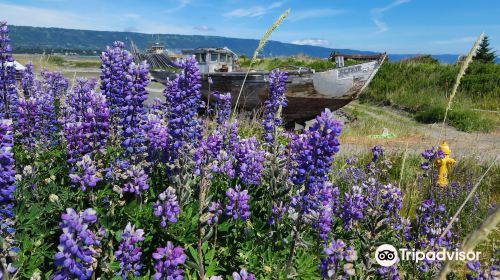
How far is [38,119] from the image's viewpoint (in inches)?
156

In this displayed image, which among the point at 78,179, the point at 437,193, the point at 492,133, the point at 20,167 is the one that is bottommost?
the point at 492,133

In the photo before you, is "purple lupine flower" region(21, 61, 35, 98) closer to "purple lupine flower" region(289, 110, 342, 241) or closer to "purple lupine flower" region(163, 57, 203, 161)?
"purple lupine flower" region(163, 57, 203, 161)

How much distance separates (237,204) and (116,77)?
4.78 feet

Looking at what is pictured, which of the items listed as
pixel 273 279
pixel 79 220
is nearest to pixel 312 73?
pixel 273 279

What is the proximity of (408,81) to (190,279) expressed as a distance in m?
24.4

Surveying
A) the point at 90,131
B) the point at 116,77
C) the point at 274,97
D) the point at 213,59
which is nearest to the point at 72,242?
the point at 90,131

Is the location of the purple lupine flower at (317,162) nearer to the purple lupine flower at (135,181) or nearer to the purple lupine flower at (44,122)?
the purple lupine flower at (135,181)

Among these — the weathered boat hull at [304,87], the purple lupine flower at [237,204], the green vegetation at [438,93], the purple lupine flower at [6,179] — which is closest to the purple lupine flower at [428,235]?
the purple lupine flower at [237,204]

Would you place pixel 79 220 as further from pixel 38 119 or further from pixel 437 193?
pixel 437 193

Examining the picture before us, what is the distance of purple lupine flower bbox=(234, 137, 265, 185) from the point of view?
342 cm

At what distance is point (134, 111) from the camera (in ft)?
10.1

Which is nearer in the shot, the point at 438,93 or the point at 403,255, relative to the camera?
the point at 403,255

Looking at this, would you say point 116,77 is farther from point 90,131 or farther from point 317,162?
point 317,162

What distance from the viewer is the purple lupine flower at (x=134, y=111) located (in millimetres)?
3008
